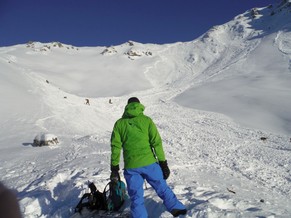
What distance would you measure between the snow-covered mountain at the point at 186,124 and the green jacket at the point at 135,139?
103cm

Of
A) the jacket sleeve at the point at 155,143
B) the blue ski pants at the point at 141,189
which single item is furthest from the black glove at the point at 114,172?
the jacket sleeve at the point at 155,143

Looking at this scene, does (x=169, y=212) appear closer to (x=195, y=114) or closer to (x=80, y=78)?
(x=195, y=114)

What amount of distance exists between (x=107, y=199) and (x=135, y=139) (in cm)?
144

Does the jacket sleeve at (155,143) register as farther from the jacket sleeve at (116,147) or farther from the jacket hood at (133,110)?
the jacket sleeve at (116,147)

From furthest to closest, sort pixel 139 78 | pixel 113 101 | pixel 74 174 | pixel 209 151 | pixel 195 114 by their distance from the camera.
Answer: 1. pixel 139 78
2. pixel 113 101
3. pixel 195 114
4. pixel 209 151
5. pixel 74 174

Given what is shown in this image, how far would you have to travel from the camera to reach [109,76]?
53406mm

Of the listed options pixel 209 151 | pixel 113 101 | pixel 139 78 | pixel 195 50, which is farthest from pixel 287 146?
pixel 195 50

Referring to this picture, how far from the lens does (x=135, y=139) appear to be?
524cm

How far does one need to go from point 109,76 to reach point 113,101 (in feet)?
66.9

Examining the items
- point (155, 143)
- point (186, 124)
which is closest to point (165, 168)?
point (155, 143)

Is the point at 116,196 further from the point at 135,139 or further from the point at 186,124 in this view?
the point at 186,124

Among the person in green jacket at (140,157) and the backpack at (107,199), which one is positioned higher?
the person in green jacket at (140,157)

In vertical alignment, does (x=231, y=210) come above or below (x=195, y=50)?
below

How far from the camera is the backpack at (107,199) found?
18.5 feet
